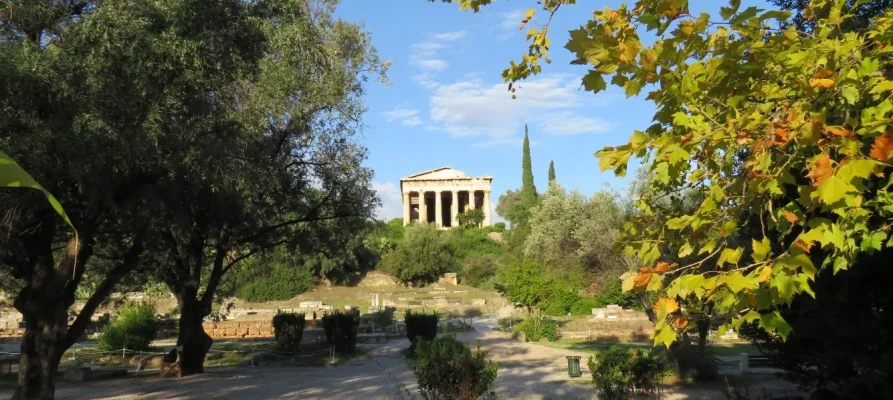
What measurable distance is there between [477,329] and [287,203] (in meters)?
18.4

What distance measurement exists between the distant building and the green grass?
168 ft

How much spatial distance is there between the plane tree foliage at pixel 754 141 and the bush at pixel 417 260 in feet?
166

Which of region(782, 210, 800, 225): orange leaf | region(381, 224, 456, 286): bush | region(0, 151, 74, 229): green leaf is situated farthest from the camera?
region(381, 224, 456, 286): bush

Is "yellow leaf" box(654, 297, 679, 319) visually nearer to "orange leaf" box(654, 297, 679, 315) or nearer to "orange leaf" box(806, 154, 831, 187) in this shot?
"orange leaf" box(654, 297, 679, 315)

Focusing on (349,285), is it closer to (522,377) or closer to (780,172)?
(522,377)

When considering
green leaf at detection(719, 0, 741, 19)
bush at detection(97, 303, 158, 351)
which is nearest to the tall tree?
bush at detection(97, 303, 158, 351)

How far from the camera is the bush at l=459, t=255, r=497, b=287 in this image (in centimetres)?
5409

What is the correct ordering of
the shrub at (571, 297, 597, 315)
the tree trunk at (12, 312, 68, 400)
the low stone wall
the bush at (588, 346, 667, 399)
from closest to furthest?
the bush at (588, 346, 667, 399), the tree trunk at (12, 312, 68, 400), the low stone wall, the shrub at (571, 297, 597, 315)

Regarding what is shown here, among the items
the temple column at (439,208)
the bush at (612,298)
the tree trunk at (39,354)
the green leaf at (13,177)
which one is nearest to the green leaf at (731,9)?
the green leaf at (13,177)

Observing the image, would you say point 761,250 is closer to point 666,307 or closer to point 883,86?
point 666,307

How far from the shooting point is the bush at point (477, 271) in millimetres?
54094

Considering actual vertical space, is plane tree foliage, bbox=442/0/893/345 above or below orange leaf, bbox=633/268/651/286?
above

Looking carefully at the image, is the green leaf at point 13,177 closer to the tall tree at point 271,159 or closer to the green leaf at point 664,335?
the green leaf at point 664,335

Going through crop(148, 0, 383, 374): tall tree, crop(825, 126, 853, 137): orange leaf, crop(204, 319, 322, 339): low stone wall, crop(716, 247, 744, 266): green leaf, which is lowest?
crop(204, 319, 322, 339): low stone wall
